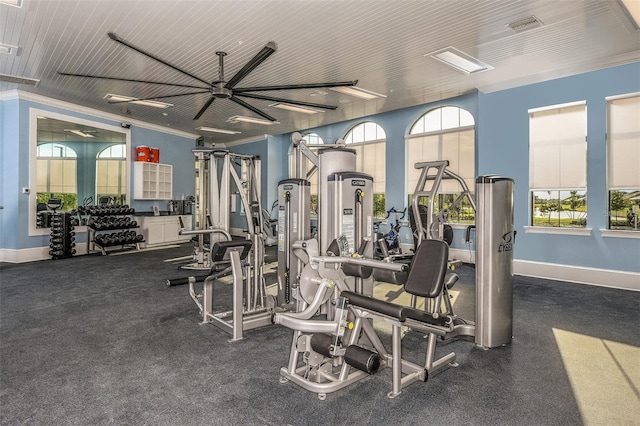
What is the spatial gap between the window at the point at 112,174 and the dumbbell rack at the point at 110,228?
2.58ft

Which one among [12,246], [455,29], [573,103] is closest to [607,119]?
[573,103]

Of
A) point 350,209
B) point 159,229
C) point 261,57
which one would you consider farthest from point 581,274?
point 159,229

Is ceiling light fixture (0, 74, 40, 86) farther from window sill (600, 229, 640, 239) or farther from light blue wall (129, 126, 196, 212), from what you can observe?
window sill (600, 229, 640, 239)

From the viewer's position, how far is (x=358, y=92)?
6977mm

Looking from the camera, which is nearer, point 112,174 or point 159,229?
point 159,229

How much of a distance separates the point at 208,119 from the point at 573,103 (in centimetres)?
770

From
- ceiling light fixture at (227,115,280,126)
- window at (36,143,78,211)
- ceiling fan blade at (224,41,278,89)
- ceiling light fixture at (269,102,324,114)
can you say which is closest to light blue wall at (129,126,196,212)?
window at (36,143,78,211)

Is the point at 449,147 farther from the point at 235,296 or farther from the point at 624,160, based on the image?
the point at 235,296

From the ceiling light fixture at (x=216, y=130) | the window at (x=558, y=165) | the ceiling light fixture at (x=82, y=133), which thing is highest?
the ceiling light fixture at (x=216, y=130)

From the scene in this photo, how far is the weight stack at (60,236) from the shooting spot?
7371mm

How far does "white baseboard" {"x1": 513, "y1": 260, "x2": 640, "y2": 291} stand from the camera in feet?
16.6

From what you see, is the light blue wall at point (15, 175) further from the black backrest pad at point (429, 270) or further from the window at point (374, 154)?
the black backrest pad at point (429, 270)

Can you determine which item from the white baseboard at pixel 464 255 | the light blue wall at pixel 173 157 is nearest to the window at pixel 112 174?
the light blue wall at pixel 173 157

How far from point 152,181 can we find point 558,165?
9.10 meters
